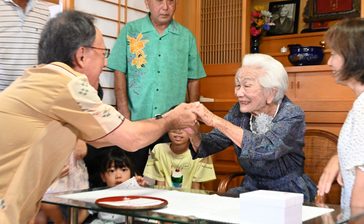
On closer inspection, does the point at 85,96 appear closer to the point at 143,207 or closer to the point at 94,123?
the point at 94,123

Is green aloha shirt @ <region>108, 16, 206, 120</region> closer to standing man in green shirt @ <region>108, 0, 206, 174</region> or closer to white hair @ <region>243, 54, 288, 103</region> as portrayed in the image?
standing man in green shirt @ <region>108, 0, 206, 174</region>

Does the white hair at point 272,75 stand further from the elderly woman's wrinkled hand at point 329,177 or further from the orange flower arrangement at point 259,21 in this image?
the orange flower arrangement at point 259,21

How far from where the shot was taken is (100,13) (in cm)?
362

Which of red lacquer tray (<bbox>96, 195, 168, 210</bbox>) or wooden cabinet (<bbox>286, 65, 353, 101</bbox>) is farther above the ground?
wooden cabinet (<bbox>286, 65, 353, 101</bbox>)

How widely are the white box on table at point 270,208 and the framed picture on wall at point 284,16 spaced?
3.25 metres

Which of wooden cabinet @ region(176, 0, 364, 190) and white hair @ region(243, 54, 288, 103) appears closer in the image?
white hair @ region(243, 54, 288, 103)

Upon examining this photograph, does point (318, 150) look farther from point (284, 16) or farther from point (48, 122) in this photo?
point (284, 16)

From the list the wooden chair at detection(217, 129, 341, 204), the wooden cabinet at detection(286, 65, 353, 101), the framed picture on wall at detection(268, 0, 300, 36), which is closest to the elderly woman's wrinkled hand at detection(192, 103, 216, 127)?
the wooden chair at detection(217, 129, 341, 204)

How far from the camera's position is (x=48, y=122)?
1582 mm

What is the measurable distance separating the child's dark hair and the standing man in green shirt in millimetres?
539

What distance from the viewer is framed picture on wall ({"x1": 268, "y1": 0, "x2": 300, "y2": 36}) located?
4.32 meters

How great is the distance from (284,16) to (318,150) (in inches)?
81.3

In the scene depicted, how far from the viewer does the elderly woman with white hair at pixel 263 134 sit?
2.15 meters

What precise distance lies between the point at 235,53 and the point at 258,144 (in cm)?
207
